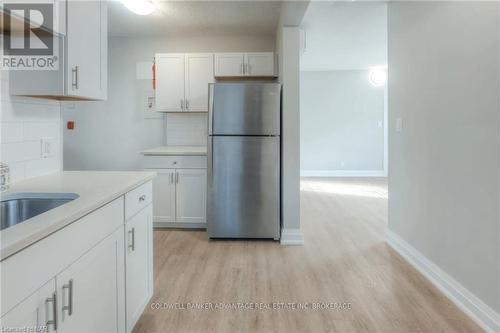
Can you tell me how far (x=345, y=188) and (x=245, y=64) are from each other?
356 cm

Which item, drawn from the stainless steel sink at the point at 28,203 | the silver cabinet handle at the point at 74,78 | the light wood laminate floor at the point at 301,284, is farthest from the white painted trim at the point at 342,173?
the stainless steel sink at the point at 28,203

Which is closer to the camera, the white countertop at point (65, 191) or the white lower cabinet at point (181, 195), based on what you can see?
the white countertop at point (65, 191)

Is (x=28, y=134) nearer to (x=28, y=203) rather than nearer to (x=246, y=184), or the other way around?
(x=28, y=203)

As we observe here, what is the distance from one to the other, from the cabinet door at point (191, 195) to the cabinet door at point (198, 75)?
93 cm

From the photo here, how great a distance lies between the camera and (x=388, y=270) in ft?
9.23

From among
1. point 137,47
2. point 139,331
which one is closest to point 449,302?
point 139,331

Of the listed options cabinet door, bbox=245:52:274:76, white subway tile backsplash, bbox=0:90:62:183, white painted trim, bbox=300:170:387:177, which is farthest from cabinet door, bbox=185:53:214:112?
white painted trim, bbox=300:170:387:177

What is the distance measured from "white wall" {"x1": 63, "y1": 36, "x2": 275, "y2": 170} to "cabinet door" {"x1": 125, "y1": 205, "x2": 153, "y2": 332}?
2.72 metres

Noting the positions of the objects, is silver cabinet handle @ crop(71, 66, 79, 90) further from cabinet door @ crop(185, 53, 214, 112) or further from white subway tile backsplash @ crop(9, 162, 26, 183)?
cabinet door @ crop(185, 53, 214, 112)

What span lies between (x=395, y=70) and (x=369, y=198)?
2.90 meters

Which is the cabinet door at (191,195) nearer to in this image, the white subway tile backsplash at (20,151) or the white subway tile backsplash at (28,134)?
the white subway tile backsplash at (28,134)

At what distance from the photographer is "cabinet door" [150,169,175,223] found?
153 inches

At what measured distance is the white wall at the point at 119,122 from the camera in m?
Answer: 4.62

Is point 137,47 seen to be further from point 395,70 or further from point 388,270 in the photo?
point 388,270
